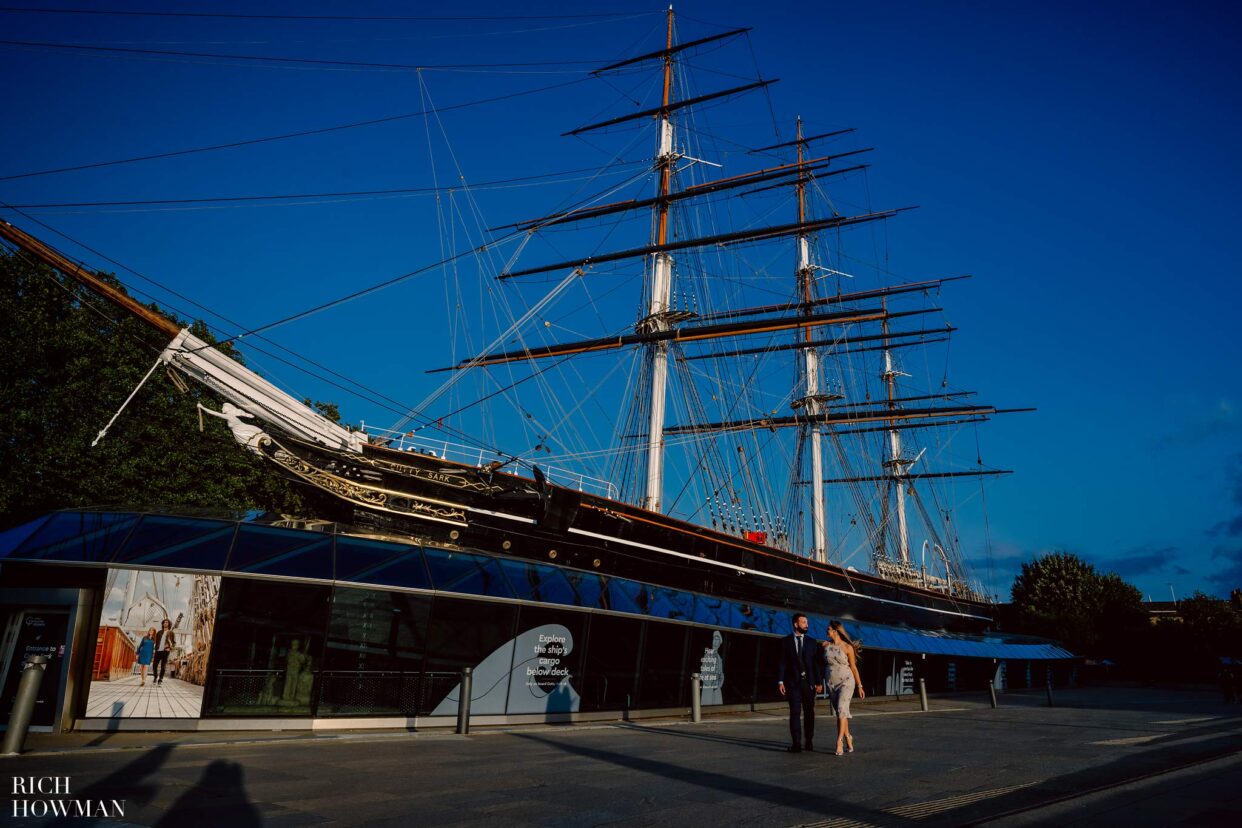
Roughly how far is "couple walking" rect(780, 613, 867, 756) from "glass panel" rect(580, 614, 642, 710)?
6114mm

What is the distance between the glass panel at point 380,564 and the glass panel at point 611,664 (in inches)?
153

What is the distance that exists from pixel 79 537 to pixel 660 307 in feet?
72.4

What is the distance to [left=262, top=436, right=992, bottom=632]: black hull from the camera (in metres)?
16.2

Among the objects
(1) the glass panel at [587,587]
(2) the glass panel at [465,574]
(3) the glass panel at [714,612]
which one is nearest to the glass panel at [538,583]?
(1) the glass panel at [587,587]

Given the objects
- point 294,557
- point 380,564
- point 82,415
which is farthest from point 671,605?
point 82,415

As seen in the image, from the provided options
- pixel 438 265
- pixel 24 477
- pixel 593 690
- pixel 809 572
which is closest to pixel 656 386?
pixel 809 572

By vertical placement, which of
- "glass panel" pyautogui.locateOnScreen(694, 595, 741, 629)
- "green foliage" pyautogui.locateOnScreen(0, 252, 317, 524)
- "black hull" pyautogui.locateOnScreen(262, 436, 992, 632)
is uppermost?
"green foliage" pyautogui.locateOnScreen(0, 252, 317, 524)

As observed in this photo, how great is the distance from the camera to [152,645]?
33.8 feet

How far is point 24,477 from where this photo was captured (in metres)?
19.3

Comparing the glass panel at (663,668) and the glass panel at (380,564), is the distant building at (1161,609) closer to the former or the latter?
the glass panel at (663,668)

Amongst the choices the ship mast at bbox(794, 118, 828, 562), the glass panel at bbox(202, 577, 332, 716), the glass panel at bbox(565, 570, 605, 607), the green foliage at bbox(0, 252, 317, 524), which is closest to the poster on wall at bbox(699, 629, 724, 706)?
the glass panel at bbox(565, 570, 605, 607)

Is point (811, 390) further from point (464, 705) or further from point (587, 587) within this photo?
point (464, 705)

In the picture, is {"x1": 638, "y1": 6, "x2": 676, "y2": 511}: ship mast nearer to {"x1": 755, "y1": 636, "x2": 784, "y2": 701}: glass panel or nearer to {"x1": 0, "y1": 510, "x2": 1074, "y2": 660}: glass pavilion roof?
{"x1": 755, "y1": 636, "x2": 784, "y2": 701}: glass panel

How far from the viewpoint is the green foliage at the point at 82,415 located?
63.6ft
